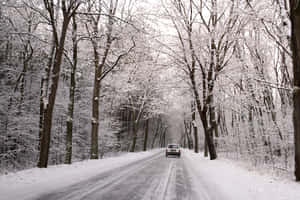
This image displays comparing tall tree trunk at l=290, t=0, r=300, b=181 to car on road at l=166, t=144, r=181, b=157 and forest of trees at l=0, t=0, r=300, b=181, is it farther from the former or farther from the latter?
car on road at l=166, t=144, r=181, b=157

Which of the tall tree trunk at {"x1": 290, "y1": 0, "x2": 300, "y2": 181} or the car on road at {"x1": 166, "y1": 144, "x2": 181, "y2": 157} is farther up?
the tall tree trunk at {"x1": 290, "y1": 0, "x2": 300, "y2": 181}

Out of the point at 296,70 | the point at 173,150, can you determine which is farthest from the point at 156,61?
the point at 296,70

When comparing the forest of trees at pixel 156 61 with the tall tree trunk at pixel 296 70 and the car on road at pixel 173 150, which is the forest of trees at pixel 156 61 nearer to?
the tall tree trunk at pixel 296 70

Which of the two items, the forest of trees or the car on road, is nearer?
the forest of trees

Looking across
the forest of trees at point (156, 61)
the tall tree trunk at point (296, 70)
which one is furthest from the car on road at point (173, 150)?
the tall tree trunk at point (296, 70)

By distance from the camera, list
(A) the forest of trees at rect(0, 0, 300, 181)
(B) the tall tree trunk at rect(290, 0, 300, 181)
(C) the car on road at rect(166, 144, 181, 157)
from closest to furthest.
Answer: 1. (B) the tall tree trunk at rect(290, 0, 300, 181)
2. (A) the forest of trees at rect(0, 0, 300, 181)
3. (C) the car on road at rect(166, 144, 181, 157)

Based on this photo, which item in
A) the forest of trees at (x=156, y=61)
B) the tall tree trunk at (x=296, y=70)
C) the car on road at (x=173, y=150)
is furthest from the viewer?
the car on road at (x=173, y=150)

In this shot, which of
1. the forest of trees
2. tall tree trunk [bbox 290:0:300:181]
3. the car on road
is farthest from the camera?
the car on road

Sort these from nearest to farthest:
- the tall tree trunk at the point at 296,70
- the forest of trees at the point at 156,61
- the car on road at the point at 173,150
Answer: the tall tree trunk at the point at 296,70
the forest of trees at the point at 156,61
the car on road at the point at 173,150

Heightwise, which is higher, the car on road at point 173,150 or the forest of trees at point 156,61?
the forest of trees at point 156,61

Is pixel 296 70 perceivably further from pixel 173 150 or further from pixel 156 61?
pixel 173 150

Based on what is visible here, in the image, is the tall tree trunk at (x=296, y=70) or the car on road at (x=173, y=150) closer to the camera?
the tall tree trunk at (x=296, y=70)

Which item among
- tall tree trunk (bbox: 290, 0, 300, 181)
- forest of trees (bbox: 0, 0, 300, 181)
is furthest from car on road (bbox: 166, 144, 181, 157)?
tall tree trunk (bbox: 290, 0, 300, 181)

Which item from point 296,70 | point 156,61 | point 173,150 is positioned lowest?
point 173,150
